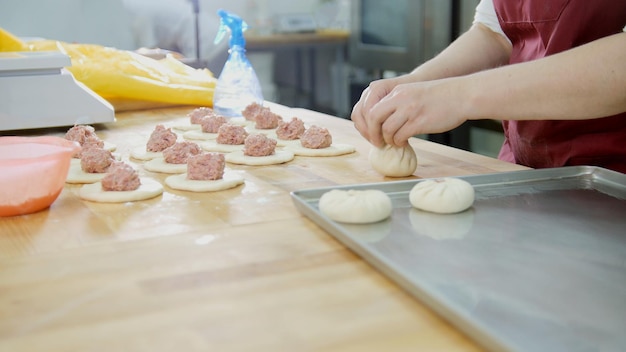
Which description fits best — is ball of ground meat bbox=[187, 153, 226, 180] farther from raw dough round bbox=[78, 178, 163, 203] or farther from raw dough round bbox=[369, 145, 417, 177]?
raw dough round bbox=[369, 145, 417, 177]

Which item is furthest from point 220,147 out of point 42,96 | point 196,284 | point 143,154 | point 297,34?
point 297,34

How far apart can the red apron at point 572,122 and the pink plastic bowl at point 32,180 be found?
40.6 inches

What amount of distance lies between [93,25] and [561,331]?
4.15 metres

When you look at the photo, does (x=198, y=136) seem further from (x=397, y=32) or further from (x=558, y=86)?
(x=397, y=32)

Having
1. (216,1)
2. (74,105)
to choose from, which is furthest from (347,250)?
(216,1)

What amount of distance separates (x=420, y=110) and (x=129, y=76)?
1223 mm

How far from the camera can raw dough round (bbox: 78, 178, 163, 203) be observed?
1213mm

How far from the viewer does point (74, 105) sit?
1.92 meters

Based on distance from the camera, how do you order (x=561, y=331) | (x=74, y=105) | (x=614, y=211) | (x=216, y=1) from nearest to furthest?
(x=561, y=331), (x=614, y=211), (x=74, y=105), (x=216, y=1)

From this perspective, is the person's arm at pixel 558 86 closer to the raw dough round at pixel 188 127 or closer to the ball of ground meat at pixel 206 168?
the ball of ground meat at pixel 206 168

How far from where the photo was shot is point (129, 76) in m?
2.23

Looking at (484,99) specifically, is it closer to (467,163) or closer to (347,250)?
(467,163)

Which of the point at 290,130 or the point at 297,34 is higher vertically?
the point at 297,34

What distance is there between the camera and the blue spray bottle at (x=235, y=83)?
82.4 inches
